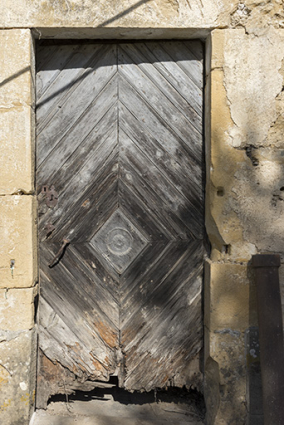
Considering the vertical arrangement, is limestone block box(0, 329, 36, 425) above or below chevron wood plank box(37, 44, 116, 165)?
below

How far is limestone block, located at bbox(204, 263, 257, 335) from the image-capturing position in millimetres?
2129

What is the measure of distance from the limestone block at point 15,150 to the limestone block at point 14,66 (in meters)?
0.07

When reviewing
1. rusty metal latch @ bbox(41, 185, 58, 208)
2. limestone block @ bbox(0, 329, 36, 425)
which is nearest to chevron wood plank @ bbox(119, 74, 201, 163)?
rusty metal latch @ bbox(41, 185, 58, 208)

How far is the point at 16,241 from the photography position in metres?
2.13

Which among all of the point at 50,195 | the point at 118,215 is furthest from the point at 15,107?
the point at 118,215

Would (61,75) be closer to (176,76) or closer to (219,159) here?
(176,76)

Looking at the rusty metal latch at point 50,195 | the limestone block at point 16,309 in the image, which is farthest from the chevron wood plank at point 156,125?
the limestone block at point 16,309

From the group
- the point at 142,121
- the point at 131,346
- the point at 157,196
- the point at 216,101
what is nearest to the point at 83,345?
the point at 131,346

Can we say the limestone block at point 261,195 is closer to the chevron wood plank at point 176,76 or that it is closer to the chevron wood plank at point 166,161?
the chevron wood plank at point 166,161

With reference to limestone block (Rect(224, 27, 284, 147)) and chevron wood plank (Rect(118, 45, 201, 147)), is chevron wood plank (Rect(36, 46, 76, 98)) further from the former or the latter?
limestone block (Rect(224, 27, 284, 147))

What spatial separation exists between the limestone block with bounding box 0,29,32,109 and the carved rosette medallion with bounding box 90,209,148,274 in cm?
96

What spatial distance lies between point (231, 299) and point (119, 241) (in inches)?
31.8

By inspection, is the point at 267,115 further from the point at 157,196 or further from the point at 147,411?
the point at 147,411

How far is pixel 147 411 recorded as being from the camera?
93.3 inches
